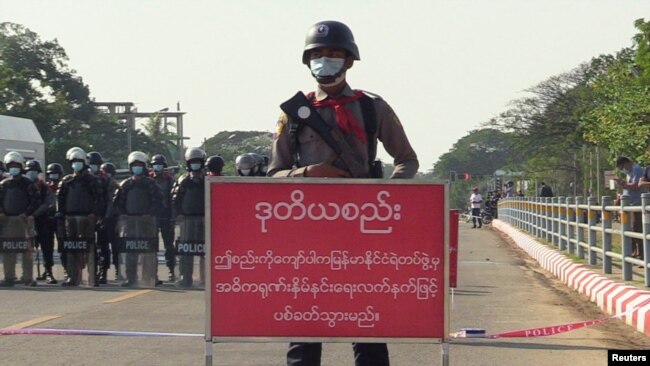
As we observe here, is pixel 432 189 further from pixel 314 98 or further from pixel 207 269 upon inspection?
pixel 207 269

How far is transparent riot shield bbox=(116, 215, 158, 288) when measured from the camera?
61.6ft

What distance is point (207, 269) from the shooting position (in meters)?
6.50

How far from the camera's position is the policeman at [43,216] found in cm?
1941

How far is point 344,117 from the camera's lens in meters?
6.42

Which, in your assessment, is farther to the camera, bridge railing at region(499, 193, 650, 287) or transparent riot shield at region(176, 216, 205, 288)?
transparent riot shield at region(176, 216, 205, 288)

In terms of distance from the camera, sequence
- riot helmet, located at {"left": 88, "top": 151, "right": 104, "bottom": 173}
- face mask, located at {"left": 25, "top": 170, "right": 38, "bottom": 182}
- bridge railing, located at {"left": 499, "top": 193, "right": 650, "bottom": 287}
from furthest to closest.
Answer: riot helmet, located at {"left": 88, "top": 151, "right": 104, "bottom": 173} → face mask, located at {"left": 25, "top": 170, "right": 38, "bottom": 182} → bridge railing, located at {"left": 499, "top": 193, "right": 650, "bottom": 287}

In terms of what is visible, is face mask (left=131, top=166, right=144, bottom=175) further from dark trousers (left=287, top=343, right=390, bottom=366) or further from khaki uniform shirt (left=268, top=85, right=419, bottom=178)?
dark trousers (left=287, top=343, right=390, bottom=366)

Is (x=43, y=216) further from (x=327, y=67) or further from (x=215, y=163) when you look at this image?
(x=327, y=67)

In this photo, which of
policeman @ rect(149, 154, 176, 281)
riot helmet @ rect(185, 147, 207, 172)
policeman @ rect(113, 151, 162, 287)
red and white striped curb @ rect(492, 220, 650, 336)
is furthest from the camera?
policeman @ rect(149, 154, 176, 281)

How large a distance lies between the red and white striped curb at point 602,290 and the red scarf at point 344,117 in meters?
5.63

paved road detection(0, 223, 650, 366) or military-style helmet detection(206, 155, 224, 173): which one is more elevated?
military-style helmet detection(206, 155, 224, 173)

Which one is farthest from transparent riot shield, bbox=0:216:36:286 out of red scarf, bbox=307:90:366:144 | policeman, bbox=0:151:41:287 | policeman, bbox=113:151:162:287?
red scarf, bbox=307:90:366:144

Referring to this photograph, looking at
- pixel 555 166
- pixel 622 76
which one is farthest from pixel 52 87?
pixel 622 76

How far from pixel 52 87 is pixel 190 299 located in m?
66.1
